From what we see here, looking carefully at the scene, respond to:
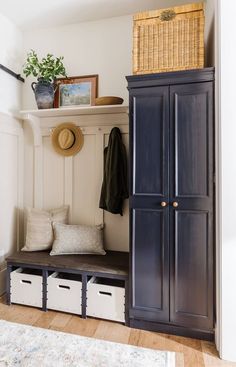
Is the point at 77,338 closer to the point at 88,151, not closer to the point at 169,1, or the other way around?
the point at 88,151

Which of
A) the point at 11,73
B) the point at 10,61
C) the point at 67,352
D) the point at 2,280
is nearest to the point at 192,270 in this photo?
the point at 67,352

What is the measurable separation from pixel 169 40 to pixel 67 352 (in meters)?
2.28

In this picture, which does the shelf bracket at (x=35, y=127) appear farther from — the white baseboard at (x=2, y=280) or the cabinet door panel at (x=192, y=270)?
the cabinet door panel at (x=192, y=270)

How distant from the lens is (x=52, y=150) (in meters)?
2.74

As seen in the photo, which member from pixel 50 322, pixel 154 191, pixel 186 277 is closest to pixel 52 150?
pixel 154 191

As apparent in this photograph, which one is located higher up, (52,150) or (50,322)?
(52,150)

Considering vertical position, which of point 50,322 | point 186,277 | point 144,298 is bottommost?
point 50,322

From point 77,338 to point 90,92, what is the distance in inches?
84.6

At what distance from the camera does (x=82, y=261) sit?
2.21m

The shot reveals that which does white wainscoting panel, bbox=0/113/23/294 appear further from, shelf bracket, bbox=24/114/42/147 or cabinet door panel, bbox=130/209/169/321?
cabinet door panel, bbox=130/209/169/321

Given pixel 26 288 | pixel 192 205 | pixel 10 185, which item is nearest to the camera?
pixel 192 205
